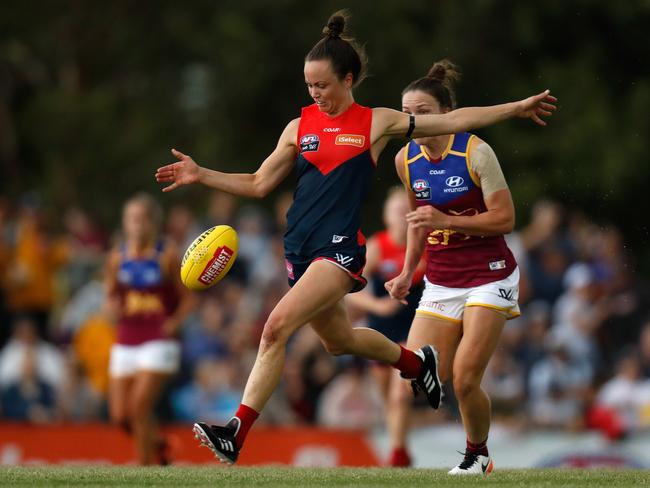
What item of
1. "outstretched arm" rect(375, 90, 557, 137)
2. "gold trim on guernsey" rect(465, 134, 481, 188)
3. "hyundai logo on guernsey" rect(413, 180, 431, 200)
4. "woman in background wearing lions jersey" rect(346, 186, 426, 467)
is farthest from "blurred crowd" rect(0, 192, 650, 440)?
"outstretched arm" rect(375, 90, 557, 137)

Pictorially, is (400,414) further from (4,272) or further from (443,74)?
(4,272)

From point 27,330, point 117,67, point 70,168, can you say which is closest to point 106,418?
point 27,330

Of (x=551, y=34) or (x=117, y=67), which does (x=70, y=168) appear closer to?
(x=117, y=67)

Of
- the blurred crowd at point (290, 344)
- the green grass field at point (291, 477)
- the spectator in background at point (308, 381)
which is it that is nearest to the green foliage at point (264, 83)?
the blurred crowd at point (290, 344)

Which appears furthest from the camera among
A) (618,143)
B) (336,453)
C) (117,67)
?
(117,67)

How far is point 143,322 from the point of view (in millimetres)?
12781

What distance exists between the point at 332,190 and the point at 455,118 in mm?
900

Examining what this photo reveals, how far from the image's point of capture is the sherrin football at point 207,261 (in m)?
8.90

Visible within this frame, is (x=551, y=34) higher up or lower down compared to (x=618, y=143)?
higher up

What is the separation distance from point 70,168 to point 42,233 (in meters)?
8.13

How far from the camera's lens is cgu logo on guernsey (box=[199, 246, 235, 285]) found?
8.91 m

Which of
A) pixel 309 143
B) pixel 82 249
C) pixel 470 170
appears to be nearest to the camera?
pixel 309 143

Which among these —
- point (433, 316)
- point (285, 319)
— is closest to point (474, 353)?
point (433, 316)

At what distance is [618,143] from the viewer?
21781 mm
